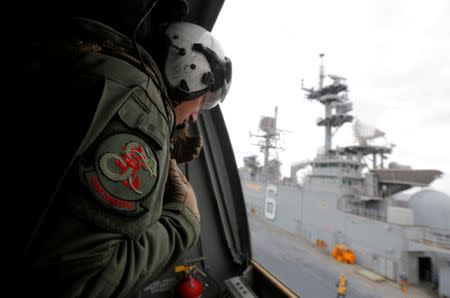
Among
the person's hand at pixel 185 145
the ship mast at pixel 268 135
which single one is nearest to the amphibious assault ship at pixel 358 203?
the ship mast at pixel 268 135

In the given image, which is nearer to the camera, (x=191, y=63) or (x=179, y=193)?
(x=179, y=193)

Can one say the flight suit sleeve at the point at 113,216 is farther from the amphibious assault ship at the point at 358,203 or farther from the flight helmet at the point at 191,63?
the amphibious assault ship at the point at 358,203

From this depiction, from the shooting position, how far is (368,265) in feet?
20.5

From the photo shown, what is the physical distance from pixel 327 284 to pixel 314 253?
1.92 m

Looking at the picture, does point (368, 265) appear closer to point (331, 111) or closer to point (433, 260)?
point (433, 260)

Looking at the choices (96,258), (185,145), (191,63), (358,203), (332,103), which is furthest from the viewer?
(332,103)

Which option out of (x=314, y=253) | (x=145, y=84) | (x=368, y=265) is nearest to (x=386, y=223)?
(x=368, y=265)

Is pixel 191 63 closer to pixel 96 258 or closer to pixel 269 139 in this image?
pixel 96 258

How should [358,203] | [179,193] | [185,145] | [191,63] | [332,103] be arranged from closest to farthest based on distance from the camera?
[179,193], [191,63], [185,145], [358,203], [332,103]

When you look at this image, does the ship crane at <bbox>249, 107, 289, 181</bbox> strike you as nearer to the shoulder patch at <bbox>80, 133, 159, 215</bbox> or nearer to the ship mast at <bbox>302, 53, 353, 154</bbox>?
the ship mast at <bbox>302, 53, 353, 154</bbox>

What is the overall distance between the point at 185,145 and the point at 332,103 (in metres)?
11.3

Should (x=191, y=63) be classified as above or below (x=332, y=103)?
below

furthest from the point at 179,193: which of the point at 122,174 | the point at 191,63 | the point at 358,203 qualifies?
the point at 358,203

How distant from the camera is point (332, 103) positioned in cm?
1064
